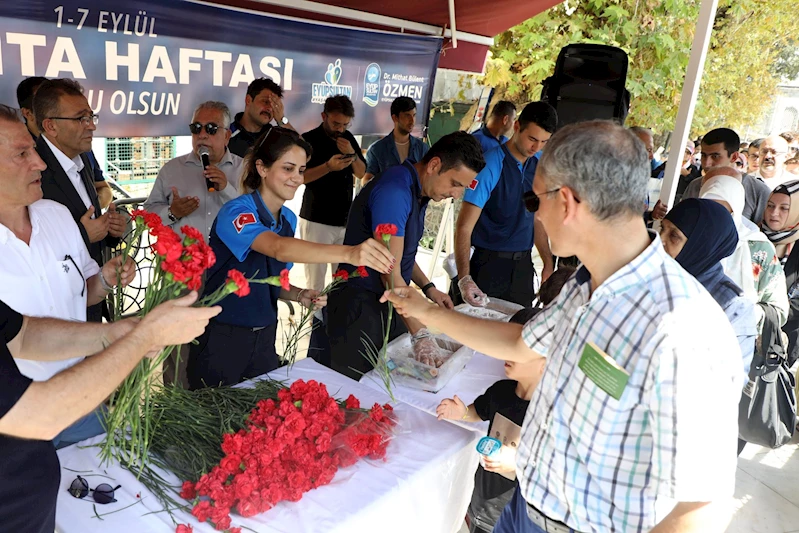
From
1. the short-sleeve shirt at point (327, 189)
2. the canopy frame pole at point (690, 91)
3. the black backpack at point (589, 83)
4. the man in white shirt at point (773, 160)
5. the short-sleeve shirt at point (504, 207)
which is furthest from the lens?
the man in white shirt at point (773, 160)

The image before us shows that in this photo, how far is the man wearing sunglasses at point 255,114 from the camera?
3.73 meters

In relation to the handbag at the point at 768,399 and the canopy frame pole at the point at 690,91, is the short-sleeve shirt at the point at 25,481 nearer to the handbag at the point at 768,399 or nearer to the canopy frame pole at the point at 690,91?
the handbag at the point at 768,399

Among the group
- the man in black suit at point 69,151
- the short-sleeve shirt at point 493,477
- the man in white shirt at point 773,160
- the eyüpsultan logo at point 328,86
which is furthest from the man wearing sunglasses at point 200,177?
the man in white shirt at point 773,160

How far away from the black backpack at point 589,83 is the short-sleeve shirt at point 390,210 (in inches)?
116

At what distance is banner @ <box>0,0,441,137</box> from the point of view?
9.64 ft

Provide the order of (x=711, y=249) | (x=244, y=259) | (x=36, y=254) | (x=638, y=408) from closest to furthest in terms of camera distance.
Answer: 1. (x=638, y=408)
2. (x=36, y=254)
3. (x=244, y=259)
4. (x=711, y=249)

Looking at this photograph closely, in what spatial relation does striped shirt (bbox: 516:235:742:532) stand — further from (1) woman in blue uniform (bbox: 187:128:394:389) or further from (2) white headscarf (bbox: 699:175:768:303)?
(2) white headscarf (bbox: 699:175:768:303)

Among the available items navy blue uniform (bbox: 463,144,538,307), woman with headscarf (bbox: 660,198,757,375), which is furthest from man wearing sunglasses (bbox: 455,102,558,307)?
woman with headscarf (bbox: 660,198,757,375)

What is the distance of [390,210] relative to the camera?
2502 millimetres

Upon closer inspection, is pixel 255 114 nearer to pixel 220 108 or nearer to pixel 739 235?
pixel 220 108

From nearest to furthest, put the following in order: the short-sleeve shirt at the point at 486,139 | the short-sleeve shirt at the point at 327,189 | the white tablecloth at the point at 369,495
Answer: the white tablecloth at the point at 369,495 → the short-sleeve shirt at the point at 327,189 → the short-sleeve shirt at the point at 486,139

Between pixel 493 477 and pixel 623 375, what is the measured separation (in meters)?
1.03

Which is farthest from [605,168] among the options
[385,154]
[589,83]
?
[589,83]

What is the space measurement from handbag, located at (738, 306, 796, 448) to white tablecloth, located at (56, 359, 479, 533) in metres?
1.84
